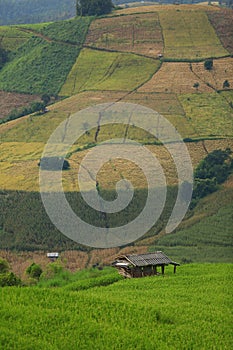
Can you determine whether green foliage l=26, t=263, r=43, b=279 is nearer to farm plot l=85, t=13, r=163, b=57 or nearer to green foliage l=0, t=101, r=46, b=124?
green foliage l=0, t=101, r=46, b=124

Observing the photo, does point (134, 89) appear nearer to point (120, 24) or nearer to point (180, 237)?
point (120, 24)

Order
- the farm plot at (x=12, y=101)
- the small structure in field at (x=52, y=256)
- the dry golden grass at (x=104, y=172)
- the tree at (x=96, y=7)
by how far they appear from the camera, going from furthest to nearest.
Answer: the tree at (x=96, y=7) → the farm plot at (x=12, y=101) → the dry golden grass at (x=104, y=172) → the small structure in field at (x=52, y=256)

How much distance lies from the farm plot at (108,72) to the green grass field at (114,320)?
51.5 m

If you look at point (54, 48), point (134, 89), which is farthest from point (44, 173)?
point (54, 48)

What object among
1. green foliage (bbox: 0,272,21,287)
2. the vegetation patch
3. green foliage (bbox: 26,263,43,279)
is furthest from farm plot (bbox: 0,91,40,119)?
green foliage (bbox: 0,272,21,287)

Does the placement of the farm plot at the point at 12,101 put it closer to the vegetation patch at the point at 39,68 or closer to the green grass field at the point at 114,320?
the vegetation patch at the point at 39,68

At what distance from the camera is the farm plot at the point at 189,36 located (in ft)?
261

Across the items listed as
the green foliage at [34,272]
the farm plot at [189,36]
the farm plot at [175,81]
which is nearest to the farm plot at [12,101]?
the farm plot at [175,81]

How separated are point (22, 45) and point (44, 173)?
40871 millimetres

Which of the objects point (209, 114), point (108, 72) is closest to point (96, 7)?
point (108, 72)

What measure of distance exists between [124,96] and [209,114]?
9.47 meters

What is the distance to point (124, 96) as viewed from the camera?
7112cm

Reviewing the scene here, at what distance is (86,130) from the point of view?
208 feet

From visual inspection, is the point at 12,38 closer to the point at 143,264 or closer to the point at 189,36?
the point at 189,36
